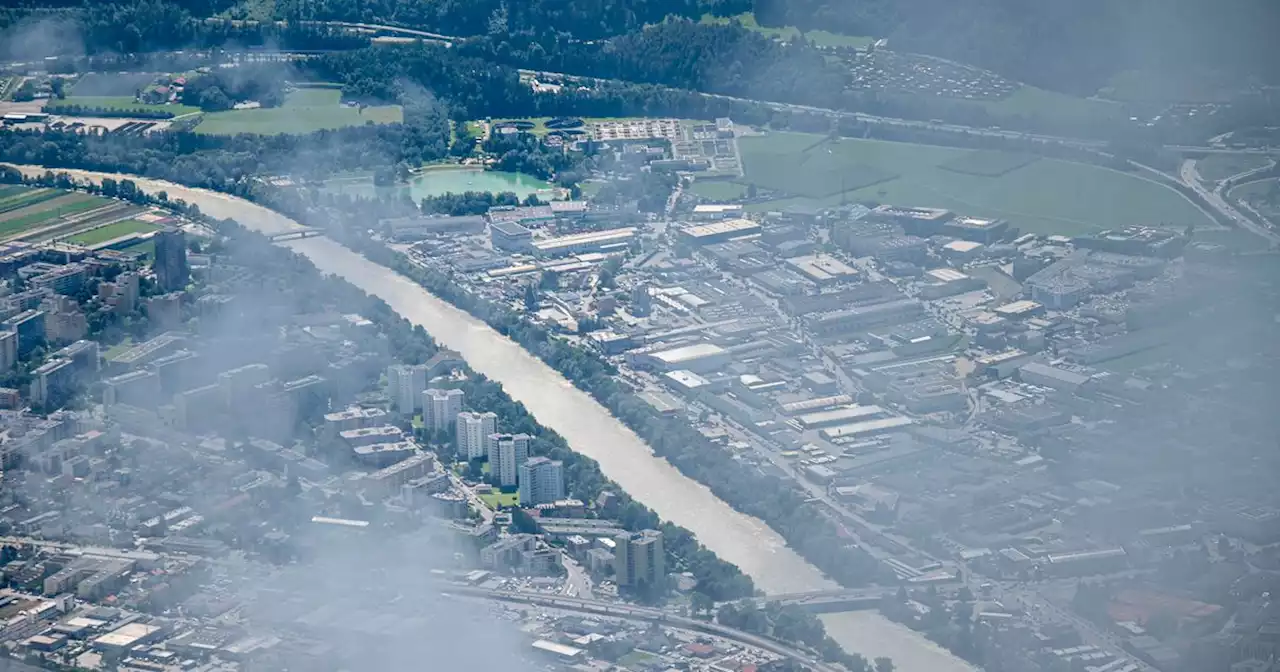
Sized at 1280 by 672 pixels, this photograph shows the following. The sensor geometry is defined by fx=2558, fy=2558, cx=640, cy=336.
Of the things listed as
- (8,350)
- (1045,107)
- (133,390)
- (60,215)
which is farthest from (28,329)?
(1045,107)

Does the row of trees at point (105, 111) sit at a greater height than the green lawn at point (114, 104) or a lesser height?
lesser

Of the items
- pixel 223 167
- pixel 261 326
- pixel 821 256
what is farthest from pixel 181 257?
pixel 821 256

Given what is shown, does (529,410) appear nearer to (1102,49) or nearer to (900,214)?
(900,214)

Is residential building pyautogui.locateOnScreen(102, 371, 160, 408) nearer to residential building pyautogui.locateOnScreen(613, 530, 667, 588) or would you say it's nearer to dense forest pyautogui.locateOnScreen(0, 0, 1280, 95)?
residential building pyautogui.locateOnScreen(613, 530, 667, 588)

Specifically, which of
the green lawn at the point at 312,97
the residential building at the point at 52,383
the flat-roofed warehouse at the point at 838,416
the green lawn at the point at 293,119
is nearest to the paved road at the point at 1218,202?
the flat-roofed warehouse at the point at 838,416

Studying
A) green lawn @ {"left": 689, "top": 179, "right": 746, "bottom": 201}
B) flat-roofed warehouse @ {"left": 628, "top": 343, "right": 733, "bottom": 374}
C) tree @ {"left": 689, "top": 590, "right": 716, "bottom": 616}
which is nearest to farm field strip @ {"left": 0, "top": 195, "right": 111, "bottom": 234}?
green lawn @ {"left": 689, "top": 179, "right": 746, "bottom": 201}

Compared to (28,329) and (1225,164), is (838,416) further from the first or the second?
(1225,164)

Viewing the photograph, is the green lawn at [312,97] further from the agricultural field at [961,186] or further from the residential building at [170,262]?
the residential building at [170,262]
